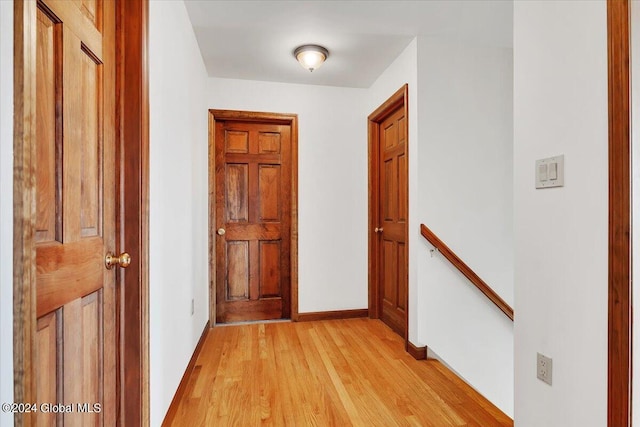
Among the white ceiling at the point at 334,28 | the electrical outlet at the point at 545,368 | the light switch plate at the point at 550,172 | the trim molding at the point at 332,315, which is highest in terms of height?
the white ceiling at the point at 334,28

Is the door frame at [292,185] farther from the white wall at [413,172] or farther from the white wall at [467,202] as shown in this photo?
the white wall at [467,202]

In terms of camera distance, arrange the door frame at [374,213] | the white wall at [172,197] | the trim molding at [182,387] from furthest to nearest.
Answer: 1. the door frame at [374,213]
2. the trim molding at [182,387]
3. the white wall at [172,197]

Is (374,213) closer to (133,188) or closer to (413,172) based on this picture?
(413,172)

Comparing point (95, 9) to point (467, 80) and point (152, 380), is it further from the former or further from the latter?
point (467, 80)

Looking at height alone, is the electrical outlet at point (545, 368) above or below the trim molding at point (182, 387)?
above

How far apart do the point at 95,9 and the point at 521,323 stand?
197cm

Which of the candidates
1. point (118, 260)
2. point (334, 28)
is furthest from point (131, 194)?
point (334, 28)

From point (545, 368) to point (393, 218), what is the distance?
1807mm

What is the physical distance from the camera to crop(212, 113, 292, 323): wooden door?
10.3 feet

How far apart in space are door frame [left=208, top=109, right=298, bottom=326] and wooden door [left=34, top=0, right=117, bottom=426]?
6.01ft

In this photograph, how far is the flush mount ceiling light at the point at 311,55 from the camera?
2.53 meters

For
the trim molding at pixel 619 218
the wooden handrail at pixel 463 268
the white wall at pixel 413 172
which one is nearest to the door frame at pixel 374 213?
the white wall at pixel 413 172

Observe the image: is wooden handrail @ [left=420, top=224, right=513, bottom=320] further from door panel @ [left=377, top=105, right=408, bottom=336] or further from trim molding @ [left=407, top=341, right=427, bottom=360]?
trim molding @ [left=407, top=341, right=427, bottom=360]

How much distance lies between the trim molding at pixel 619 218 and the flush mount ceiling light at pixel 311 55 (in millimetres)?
1860
